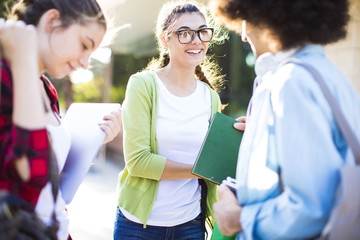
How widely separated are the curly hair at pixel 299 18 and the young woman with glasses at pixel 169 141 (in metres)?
0.79

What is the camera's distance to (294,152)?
3.38 feet

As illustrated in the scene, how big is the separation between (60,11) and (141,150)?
0.83m

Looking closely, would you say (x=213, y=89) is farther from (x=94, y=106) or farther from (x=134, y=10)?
(x=134, y=10)

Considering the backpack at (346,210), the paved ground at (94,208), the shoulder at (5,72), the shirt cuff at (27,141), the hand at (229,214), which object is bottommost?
the paved ground at (94,208)

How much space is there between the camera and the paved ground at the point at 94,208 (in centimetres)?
402

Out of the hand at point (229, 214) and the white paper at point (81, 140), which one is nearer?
the hand at point (229, 214)

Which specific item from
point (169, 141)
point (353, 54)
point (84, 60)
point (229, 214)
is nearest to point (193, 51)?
point (169, 141)

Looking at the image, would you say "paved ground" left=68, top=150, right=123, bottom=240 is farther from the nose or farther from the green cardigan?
the nose

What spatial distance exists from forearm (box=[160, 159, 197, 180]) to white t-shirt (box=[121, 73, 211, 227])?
0.09 m

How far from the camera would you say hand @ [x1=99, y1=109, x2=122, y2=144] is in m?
1.57

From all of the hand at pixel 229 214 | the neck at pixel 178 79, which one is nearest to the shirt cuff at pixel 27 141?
the hand at pixel 229 214

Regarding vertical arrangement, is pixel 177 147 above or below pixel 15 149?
below

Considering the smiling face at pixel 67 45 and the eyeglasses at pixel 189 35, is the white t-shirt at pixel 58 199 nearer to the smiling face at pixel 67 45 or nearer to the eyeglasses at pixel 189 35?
the smiling face at pixel 67 45

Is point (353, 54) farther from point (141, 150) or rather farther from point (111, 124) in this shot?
point (111, 124)
